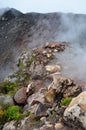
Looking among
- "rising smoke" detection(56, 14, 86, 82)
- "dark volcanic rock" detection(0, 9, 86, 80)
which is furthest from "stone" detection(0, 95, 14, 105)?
"dark volcanic rock" detection(0, 9, 86, 80)

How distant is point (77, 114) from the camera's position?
28.7 ft

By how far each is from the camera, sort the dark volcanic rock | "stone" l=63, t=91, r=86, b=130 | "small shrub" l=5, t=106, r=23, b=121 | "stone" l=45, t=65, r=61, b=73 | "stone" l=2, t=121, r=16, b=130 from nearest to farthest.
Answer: "stone" l=63, t=91, r=86, b=130
"stone" l=2, t=121, r=16, b=130
"small shrub" l=5, t=106, r=23, b=121
"stone" l=45, t=65, r=61, b=73
the dark volcanic rock

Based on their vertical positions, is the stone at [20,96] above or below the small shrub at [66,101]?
below

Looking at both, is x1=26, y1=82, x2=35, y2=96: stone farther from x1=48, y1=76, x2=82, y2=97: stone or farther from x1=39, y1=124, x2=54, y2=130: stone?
x1=39, y1=124, x2=54, y2=130: stone

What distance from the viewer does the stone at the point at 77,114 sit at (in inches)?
342

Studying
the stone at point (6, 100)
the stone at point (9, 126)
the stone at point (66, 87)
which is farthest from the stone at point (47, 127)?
the stone at point (6, 100)

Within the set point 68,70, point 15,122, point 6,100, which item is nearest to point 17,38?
point 68,70

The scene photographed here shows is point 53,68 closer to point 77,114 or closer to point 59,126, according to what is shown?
point 59,126

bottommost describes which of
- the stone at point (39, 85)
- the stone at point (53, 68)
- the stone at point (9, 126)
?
the stone at point (9, 126)

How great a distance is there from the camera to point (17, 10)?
2520 centimetres

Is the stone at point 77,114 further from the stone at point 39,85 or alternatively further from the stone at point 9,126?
the stone at point 39,85

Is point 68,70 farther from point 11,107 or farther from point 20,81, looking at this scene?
point 11,107

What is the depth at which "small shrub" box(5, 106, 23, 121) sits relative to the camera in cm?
1098

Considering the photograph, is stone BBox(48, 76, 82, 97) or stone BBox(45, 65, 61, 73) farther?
stone BBox(45, 65, 61, 73)
